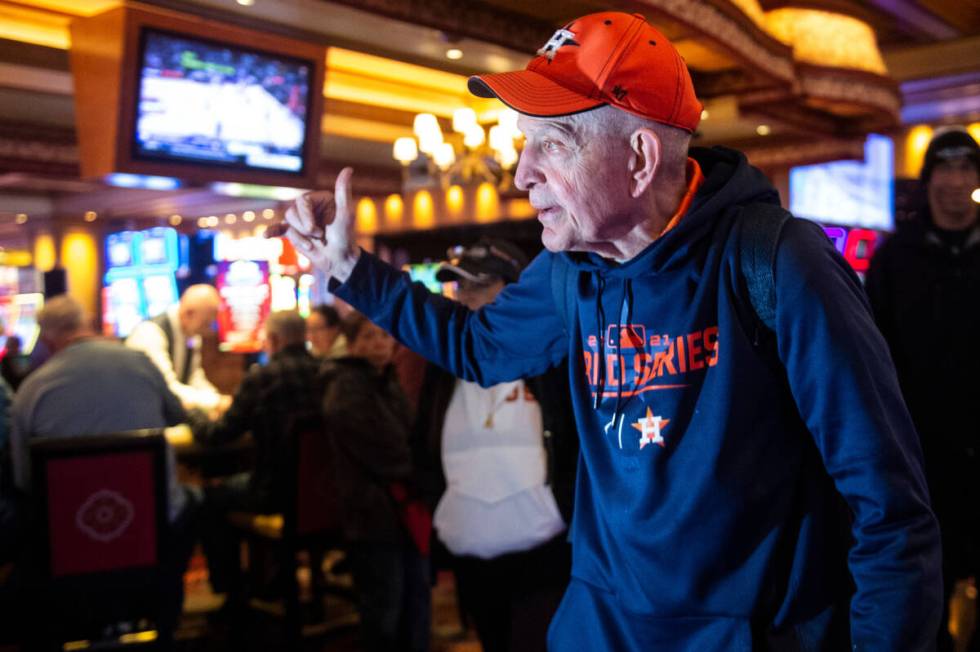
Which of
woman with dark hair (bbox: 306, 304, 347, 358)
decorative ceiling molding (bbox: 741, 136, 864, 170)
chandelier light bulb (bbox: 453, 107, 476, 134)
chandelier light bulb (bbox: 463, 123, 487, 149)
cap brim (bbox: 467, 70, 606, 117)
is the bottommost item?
woman with dark hair (bbox: 306, 304, 347, 358)

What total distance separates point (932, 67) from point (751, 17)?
3.16 m

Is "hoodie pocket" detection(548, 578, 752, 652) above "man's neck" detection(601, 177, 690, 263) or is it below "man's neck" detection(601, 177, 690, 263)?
below

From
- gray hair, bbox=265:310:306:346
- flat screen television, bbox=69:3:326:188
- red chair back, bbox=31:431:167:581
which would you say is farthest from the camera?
gray hair, bbox=265:310:306:346

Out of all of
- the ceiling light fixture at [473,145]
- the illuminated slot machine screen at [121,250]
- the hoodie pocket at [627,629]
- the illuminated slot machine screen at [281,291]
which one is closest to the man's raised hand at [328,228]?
the hoodie pocket at [627,629]

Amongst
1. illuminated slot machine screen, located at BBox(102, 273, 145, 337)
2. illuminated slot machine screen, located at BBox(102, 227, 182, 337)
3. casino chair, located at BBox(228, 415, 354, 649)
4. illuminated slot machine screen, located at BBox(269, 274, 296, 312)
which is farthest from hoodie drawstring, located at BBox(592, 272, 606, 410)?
illuminated slot machine screen, located at BBox(102, 273, 145, 337)

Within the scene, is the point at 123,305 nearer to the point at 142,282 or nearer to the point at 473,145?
the point at 142,282

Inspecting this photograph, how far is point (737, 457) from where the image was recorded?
1.01 metres

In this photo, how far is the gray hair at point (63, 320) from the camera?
3404 millimetres

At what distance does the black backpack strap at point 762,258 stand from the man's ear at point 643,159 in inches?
5.1

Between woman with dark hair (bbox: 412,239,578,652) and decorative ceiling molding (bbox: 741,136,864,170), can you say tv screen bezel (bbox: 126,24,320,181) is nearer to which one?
woman with dark hair (bbox: 412,239,578,652)

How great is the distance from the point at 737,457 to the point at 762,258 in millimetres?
230

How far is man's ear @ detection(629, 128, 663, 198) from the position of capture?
1.06m

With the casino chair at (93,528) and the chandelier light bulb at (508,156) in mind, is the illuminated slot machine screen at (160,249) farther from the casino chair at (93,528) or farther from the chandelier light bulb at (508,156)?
the casino chair at (93,528)

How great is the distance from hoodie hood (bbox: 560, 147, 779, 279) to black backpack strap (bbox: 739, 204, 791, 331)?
0.05 meters
